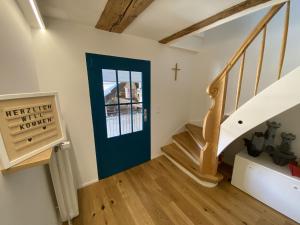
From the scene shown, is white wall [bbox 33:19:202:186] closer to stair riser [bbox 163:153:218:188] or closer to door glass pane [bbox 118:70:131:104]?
door glass pane [bbox 118:70:131:104]

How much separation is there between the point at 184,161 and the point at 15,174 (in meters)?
2.14

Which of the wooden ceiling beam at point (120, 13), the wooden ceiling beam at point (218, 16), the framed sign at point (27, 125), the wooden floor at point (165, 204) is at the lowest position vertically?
the wooden floor at point (165, 204)

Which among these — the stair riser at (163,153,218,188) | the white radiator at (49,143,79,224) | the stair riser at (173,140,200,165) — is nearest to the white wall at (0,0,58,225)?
the white radiator at (49,143,79,224)

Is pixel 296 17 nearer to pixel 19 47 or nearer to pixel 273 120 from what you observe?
pixel 273 120

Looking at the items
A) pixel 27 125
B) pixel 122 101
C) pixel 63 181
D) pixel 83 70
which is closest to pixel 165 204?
pixel 63 181

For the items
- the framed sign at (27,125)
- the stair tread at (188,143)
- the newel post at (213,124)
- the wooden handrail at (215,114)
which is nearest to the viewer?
the framed sign at (27,125)

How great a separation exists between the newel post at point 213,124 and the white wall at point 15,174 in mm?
1754

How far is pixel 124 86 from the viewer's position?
1.98 m

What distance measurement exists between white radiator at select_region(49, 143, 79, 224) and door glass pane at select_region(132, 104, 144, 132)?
1.10 m

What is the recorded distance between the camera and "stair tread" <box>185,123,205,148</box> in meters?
2.21

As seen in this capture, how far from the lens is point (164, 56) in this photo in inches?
92.1

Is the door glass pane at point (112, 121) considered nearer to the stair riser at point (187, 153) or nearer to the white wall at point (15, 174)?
the white wall at point (15, 174)

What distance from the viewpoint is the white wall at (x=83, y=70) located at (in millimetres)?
1445

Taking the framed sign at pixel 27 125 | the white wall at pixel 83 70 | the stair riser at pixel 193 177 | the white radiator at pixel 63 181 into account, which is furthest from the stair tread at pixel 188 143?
the framed sign at pixel 27 125
